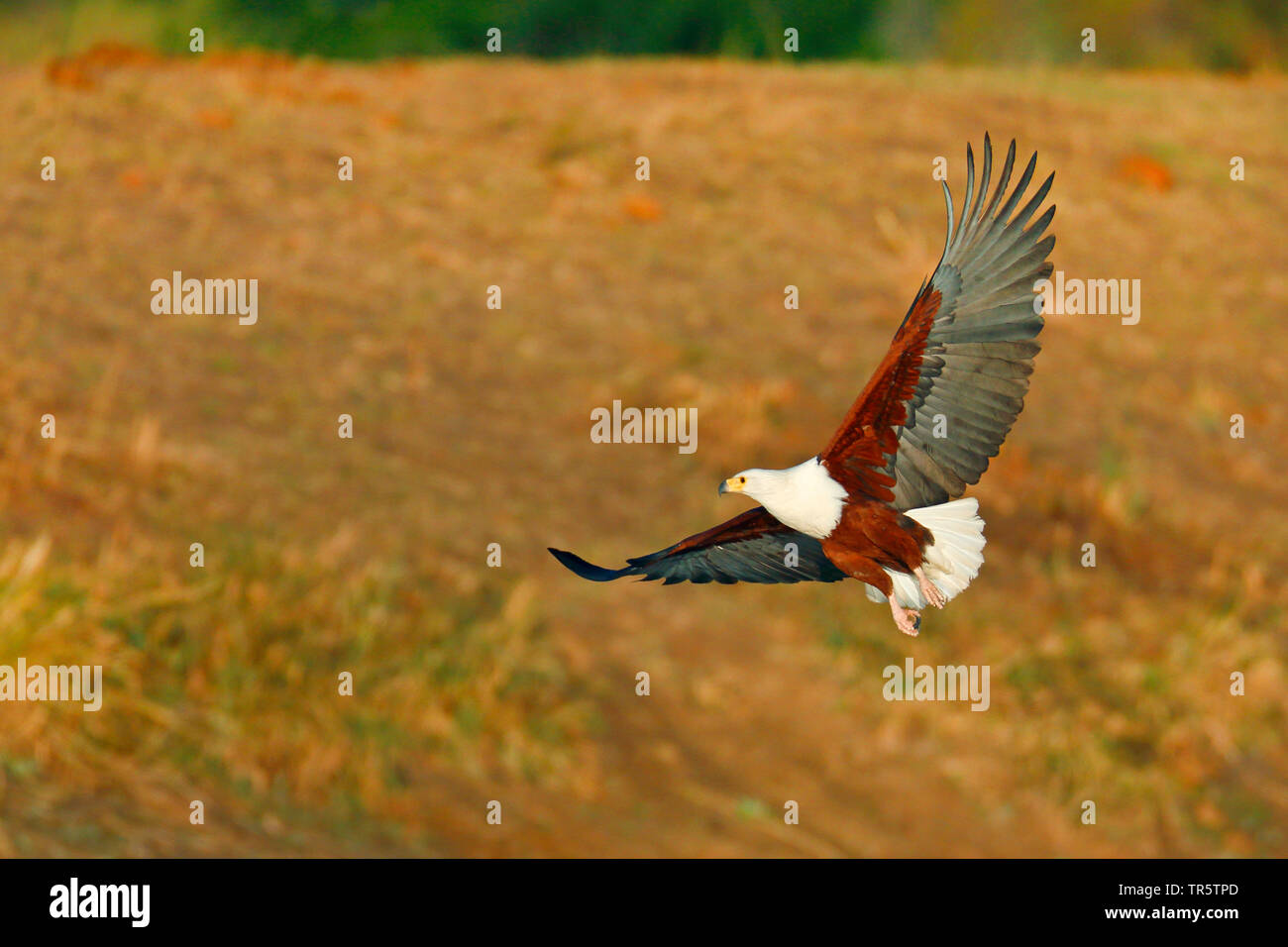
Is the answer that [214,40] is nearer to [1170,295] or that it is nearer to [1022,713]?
[1170,295]

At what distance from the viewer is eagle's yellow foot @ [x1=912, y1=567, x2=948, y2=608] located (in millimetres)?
2566

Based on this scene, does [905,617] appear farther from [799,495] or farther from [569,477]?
[569,477]

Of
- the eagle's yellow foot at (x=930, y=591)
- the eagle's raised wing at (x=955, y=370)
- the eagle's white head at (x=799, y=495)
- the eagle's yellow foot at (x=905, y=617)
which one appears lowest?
the eagle's yellow foot at (x=905, y=617)

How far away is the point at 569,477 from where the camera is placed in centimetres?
1229

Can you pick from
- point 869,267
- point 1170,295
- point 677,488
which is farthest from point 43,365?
point 1170,295

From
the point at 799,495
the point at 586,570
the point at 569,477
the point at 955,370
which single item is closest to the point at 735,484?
the point at 799,495

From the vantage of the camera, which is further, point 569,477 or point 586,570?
point 569,477

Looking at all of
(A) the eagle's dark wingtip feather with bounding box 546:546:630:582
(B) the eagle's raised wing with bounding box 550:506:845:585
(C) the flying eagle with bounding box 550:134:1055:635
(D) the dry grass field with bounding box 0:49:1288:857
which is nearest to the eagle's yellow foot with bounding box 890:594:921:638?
(C) the flying eagle with bounding box 550:134:1055:635

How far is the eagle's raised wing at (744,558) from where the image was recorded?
2971 mm

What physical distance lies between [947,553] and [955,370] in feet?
1.21

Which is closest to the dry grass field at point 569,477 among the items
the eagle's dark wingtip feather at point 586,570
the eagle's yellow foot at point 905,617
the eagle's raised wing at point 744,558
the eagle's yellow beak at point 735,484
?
the eagle's raised wing at point 744,558

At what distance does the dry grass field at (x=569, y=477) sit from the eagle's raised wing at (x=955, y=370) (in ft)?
20.1

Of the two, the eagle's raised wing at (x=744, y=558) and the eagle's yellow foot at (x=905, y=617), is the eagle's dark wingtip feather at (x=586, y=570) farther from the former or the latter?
the eagle's yellow foot at (x=905, y=617)

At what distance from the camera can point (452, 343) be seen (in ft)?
44.3
